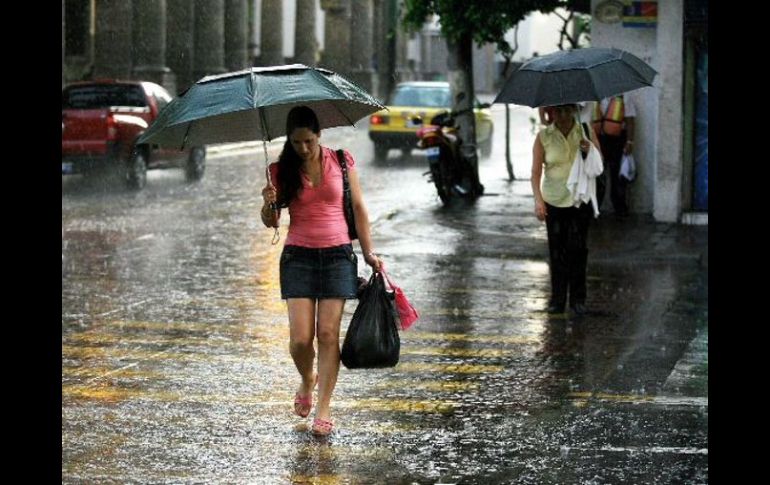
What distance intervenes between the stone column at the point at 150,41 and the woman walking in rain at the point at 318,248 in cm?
3335

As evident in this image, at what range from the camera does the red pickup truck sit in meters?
25.2

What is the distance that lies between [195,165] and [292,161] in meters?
20.1

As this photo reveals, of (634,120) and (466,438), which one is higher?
(634,120)

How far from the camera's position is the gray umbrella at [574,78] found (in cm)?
1130

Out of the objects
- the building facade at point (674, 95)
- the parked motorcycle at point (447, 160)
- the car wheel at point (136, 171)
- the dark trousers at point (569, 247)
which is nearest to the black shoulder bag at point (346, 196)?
the dark trousers at point (569, 247)

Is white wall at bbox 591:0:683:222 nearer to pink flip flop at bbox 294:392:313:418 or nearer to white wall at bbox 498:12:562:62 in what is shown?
pink flip flop at bbox 294:392:313:418

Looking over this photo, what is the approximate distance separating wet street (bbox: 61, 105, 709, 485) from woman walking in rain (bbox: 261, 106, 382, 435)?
39cm

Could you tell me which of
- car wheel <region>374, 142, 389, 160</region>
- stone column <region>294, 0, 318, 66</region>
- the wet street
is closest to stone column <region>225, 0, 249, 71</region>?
stone column <region>294, 0, 318, 66</region>

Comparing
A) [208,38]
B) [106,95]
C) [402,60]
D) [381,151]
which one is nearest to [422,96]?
[381,151]

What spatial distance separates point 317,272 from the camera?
785 centimetres

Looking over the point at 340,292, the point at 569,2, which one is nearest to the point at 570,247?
the point at 340,292
